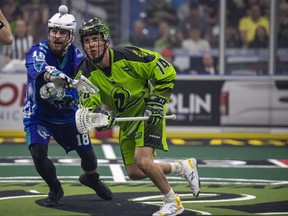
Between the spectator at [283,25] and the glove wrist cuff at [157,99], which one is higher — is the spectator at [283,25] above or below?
above

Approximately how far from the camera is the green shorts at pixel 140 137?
7.58m

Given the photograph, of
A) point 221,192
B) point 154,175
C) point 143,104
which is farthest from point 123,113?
point 221,192

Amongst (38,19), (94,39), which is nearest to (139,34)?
(38,19)

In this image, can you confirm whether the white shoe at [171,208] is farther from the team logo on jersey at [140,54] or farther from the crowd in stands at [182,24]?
the crowd in stands at [182,24]

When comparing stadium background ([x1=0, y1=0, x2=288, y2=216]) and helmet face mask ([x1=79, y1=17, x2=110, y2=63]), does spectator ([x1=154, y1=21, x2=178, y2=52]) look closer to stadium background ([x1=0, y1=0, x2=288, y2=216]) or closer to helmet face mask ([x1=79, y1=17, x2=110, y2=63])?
stadium background ([x1=0, y1=0, x2=288, y2=216])

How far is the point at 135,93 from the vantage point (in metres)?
7.74

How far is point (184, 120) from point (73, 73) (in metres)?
6.15

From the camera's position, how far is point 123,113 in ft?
25.7

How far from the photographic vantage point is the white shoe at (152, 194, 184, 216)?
294 inches

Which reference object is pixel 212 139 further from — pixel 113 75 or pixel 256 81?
pixel 113 75

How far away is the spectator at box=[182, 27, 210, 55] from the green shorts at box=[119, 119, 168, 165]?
→ 6.88 m

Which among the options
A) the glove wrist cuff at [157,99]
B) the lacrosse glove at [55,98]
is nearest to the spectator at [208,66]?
the lacrosse glove at [55,98]

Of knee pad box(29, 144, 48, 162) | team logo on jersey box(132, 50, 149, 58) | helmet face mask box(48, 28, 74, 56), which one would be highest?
helmet face mask box(48, 28, 74, 56)

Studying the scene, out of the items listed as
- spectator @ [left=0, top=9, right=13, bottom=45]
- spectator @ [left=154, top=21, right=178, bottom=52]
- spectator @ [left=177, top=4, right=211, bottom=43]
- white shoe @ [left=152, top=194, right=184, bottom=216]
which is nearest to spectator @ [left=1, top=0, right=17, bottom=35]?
spectator @ [left=154, top=21, right=178, bottom=52]
